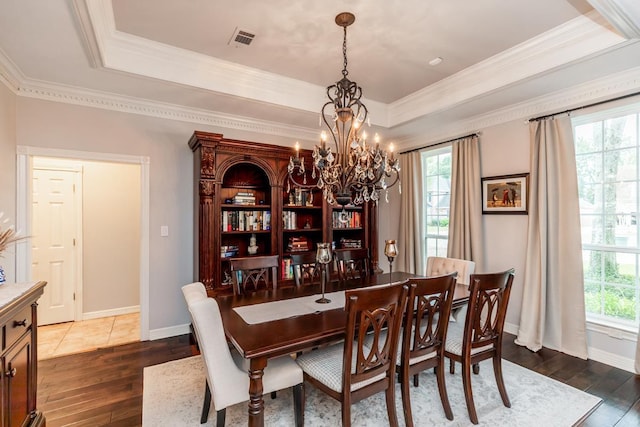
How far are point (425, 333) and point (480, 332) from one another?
42cm

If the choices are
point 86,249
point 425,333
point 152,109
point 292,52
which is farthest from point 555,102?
point 86,249

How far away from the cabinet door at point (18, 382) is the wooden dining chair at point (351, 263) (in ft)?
7.90

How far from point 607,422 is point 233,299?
2.71 m

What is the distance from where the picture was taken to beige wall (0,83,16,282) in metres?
2.64

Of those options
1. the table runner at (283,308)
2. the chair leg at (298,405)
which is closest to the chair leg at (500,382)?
the table runner at (283,308)

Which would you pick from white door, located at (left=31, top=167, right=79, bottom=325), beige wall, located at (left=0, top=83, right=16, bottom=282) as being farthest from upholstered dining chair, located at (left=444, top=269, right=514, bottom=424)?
white door, located at (left=31, top=167, right=79, bottom=325)

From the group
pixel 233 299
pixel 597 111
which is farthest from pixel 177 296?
pixel 597 111

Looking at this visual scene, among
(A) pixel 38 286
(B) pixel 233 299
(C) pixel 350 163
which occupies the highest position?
(C) pixel 350 163

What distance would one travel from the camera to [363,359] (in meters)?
1.76

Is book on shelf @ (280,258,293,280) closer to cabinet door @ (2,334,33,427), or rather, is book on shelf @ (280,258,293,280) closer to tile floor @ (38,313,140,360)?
tile floor @ (38,313,140,360)

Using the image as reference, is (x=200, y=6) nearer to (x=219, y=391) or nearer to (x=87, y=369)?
(x=219, y=391)

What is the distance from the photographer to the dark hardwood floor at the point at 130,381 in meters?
2.15

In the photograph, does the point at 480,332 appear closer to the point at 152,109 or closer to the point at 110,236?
the point at 152,109

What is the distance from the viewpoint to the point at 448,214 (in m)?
4.39
